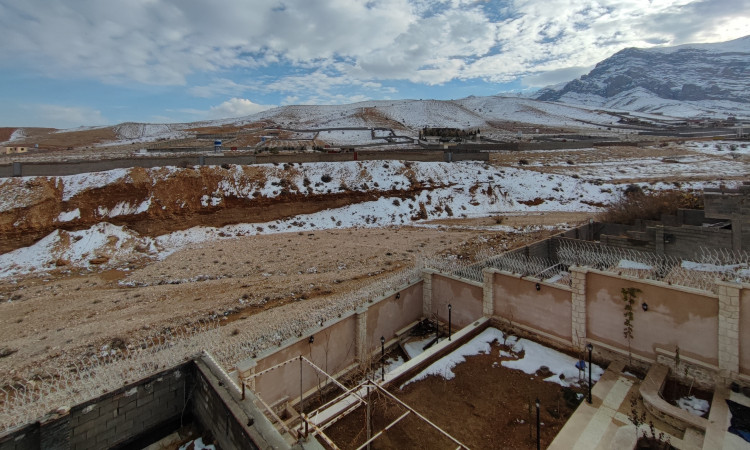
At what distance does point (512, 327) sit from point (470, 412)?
3.94 m

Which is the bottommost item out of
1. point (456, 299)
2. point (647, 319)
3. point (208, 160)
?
point (456, 299)

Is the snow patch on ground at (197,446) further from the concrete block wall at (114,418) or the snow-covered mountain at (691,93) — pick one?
the snow-covered mountain at (691,93)

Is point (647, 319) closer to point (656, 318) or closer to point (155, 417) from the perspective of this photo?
point (656, 318)

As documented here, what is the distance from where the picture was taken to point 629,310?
30.5 feet

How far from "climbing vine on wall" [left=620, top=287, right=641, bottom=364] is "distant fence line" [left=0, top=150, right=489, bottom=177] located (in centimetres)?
3011

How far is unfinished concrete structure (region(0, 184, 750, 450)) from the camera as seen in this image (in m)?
5.80

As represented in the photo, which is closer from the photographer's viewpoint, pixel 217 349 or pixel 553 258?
pixel 217 349

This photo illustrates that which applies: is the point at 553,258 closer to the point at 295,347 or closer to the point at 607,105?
the point at 295,347

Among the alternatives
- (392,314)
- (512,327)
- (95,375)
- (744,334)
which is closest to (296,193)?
(392,314)

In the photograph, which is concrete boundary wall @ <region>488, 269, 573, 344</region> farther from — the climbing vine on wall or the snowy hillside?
the snowy hillside

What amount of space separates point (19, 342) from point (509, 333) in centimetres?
1542

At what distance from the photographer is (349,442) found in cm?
721

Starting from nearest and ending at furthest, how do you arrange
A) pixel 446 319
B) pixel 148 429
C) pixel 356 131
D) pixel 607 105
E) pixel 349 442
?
1. pixel 148 429
2. pixel 349 442
3. pixel 446 319
4. pixel 356 131
5. pixel 607 105

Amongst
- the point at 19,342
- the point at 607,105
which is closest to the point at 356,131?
the point at 19,342
